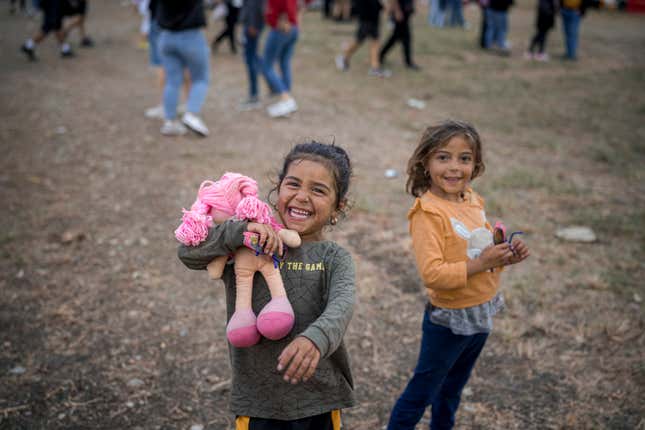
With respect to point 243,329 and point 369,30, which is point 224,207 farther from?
point 369,30

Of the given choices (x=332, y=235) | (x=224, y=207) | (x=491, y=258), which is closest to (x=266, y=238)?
(x=224, y=207)

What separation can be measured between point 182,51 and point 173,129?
1.05m

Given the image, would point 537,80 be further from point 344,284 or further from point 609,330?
point 344,284

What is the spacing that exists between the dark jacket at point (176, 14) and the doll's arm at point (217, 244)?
→ 448 centimetres

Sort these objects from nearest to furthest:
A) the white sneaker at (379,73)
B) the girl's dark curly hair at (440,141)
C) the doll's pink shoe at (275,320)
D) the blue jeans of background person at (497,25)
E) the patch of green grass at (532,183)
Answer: the doll's pink shoe at (275,320) → the girl's dark curly hair at (440,141) → the patch of green grass at (532,183) → the white sneaker at (379,73) → the blue jeans of background person at (497,25)

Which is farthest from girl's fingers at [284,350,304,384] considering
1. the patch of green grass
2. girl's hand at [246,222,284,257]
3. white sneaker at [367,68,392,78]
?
white sneaker at [367,68,392,78]

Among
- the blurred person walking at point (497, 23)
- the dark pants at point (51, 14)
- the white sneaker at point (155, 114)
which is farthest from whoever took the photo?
Result: the blurred person walking at point (497, 23)

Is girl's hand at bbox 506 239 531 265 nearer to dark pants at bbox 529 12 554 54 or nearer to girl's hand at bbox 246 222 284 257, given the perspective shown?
girl's hand at bbox 246 222 284 257

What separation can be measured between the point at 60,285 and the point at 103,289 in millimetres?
296

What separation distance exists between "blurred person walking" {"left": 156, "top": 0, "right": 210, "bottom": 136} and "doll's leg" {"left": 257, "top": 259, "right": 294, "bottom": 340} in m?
4.62

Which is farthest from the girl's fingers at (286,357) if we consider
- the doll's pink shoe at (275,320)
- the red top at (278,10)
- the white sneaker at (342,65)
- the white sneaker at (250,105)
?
the white sneaker at (342,65)

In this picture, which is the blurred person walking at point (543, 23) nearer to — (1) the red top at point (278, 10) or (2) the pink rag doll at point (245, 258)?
(1) the red top at point (278, 10)

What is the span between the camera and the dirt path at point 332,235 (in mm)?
2867

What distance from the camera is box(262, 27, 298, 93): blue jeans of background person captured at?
6855mm
